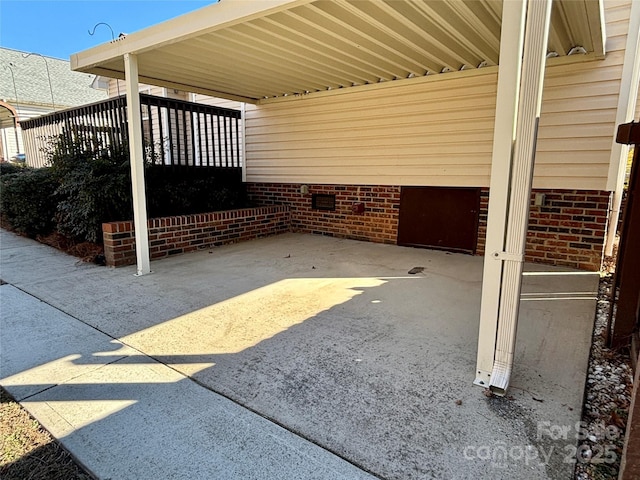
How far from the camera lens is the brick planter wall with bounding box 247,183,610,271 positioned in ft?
14.6

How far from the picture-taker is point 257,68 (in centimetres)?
520

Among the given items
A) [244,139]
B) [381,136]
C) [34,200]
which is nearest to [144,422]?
[381,136]

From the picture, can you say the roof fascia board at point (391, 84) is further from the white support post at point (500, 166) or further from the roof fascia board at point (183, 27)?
the white support post at point (500, 166)

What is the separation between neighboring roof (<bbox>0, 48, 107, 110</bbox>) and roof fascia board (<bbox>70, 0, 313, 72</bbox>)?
13.3 m

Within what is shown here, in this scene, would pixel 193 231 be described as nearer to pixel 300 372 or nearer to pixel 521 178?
pixel 300 372

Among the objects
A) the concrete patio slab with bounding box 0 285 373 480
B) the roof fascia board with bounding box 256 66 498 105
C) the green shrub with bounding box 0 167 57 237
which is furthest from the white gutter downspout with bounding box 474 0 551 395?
the green shrub with bounding box 0 167 57 237

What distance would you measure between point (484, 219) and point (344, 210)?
2.34 m

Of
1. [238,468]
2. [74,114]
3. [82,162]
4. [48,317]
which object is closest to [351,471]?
[238,468]

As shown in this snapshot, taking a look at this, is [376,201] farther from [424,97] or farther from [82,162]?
[82,162]

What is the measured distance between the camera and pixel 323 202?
271 inches

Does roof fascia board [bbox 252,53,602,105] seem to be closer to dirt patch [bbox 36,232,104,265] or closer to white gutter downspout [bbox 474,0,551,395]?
white gutter downspout [bbox 474,0,551,395]

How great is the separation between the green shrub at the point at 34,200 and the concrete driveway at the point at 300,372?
8.17 ft

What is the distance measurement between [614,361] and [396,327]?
1424mm

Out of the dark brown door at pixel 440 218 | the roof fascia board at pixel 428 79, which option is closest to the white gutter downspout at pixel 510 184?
the roof fascia board at pixel 428 79
